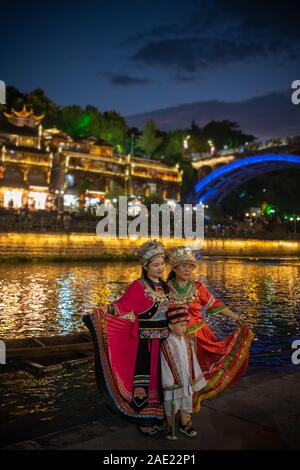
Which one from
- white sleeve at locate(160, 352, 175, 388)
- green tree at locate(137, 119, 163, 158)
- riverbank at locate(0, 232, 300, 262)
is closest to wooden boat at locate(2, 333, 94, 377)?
white sleeve at locate(160, 352, 175, 388)

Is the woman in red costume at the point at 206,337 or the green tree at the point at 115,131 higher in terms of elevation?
the green tree at the point at 115,131

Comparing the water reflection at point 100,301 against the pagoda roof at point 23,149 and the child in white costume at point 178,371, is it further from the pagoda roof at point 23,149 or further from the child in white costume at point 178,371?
the pagoda roof at point 23,149

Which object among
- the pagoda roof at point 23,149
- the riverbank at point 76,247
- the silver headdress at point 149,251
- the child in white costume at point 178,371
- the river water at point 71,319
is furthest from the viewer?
the pagoda roof at point 23,149

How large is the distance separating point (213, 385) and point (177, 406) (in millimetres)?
680

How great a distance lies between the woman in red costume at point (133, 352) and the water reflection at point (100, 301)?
4667 mm

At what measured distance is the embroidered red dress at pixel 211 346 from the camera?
524 centimetres

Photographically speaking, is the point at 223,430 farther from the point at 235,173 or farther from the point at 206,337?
the point at 235,173

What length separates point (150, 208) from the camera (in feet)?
181

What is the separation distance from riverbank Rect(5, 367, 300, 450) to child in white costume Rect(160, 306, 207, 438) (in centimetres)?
20

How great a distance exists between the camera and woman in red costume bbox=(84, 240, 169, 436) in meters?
4.73

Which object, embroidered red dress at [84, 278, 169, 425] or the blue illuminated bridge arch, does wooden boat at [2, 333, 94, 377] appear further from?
the blue illuminated bridge arch

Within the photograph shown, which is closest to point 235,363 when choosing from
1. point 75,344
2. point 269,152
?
point 75,344

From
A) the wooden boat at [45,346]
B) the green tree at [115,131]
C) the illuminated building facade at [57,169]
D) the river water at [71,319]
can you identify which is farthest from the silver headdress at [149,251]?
the green tree at [115,131]

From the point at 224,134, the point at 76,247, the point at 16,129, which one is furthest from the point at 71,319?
the point at 224,134
